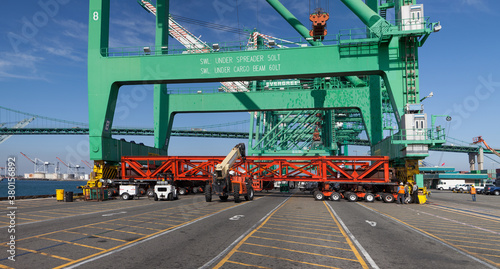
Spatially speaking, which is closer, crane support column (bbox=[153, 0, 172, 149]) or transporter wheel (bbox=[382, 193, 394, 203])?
transporter wheel (bbox=[382, 193, 394, 203])

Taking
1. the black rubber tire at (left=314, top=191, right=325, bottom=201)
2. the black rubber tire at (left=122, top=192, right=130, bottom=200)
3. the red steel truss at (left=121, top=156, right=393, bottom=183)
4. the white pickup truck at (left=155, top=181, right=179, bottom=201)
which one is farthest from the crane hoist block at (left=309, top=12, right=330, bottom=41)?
the black rubber tire at (left=122, top=192, right=130, bottom=200)

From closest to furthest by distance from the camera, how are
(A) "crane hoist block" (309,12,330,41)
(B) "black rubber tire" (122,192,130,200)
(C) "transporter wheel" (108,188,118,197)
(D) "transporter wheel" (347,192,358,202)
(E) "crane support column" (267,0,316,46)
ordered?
(A) "crane hoist block" (309,12,330,41), (D) "transporter wheel" (347,192,358,202), (B) "black rubber tire" (122,192,130,200), (C) "transporter wheel" (108,188,118,197), (E) "crane support column" (267,0,316,46)

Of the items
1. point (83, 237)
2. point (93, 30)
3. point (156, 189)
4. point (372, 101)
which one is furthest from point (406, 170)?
point (93, 30)

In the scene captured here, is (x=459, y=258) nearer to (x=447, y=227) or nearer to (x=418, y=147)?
(x=447, y=227)

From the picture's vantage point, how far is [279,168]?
34.2 meters

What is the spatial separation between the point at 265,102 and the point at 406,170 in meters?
16.3

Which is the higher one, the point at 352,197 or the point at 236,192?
the point at 236,192

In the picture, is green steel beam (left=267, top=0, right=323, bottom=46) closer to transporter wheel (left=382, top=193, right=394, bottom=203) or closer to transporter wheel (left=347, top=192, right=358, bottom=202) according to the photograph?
transporter wheel (left=347, top=192, right=358, bottom=202)

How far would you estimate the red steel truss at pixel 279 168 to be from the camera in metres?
31.3

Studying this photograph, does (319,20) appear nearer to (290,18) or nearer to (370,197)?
(290,18)

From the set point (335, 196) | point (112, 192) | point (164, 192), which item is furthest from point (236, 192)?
point (112, 192)

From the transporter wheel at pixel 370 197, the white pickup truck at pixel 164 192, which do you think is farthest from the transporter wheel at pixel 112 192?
the transporter wheel at pixel 370 197

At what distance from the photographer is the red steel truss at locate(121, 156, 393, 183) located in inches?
1233

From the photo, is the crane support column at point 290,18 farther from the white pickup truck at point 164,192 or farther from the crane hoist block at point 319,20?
the white pickup truck at point 164,192
